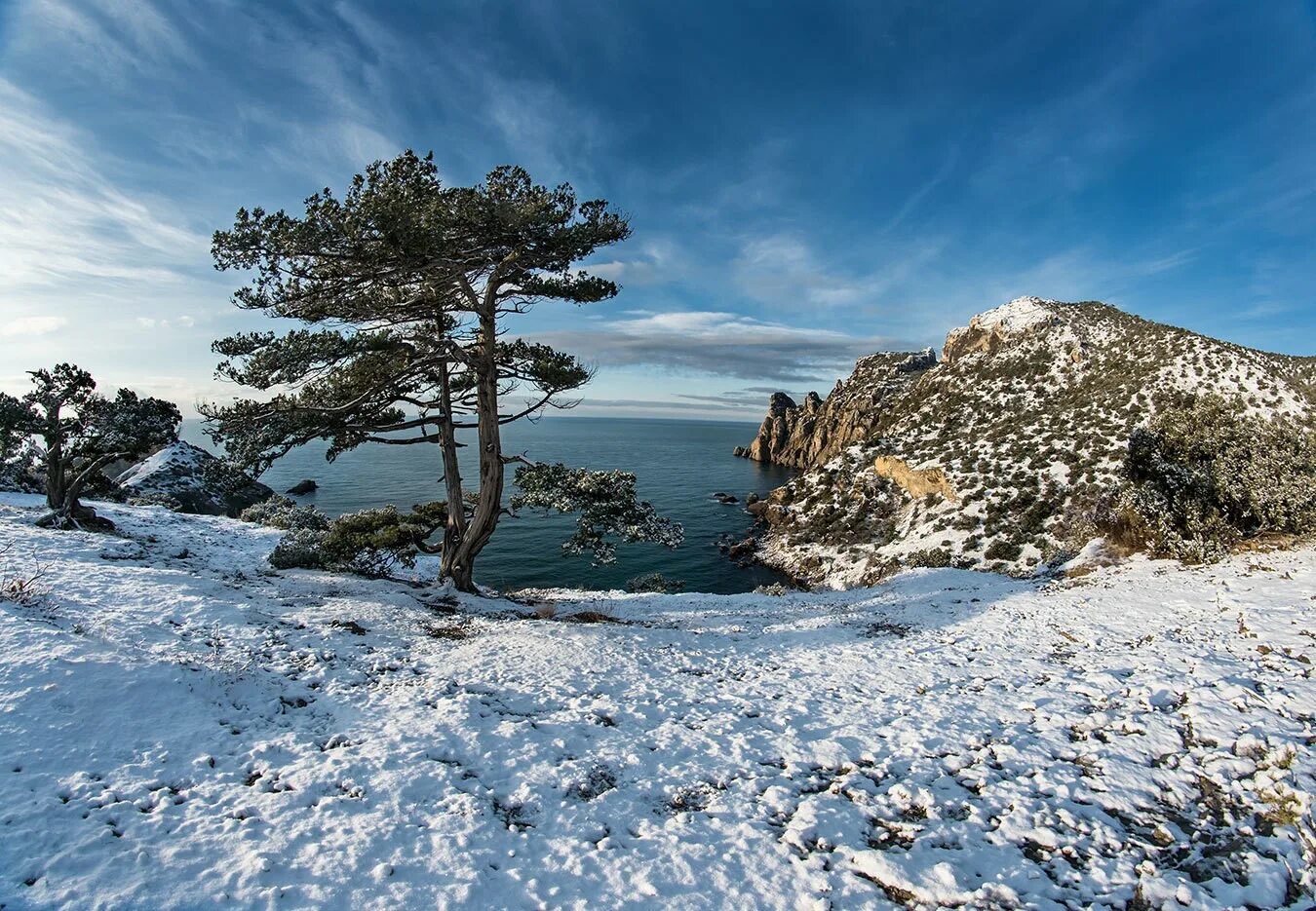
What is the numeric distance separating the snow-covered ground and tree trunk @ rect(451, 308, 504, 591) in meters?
4.13

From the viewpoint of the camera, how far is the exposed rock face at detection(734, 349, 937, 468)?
79688 mm

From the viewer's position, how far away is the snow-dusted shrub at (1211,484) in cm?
1656

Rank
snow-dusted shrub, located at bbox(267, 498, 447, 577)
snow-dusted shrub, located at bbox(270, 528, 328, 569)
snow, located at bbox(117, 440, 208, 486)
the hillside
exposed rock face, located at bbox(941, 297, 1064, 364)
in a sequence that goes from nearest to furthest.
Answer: snow-dusted shrub, located at bbox(270, 528, 328, 569) < snow-dusted shrub, located at bbox(267, 498, 447, 577) < the hillside < snow, located at bbox(117, 440, 208, 486) < exposed rock face, located at bbox(941, 297, 1064, 364)

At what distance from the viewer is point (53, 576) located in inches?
393

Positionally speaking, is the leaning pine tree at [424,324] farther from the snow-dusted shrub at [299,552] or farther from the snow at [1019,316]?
the snow at [1019,316]

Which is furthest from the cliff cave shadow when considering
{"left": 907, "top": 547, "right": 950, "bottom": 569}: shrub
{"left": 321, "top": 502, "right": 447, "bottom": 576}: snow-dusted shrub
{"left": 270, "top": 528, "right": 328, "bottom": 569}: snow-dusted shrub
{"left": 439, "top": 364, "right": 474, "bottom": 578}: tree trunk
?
{"left": 907, "top": 547, "right": 950, "bottom": 569}: shrub

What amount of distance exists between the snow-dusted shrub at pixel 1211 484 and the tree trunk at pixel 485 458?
70.3 ft

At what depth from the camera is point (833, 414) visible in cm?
9094

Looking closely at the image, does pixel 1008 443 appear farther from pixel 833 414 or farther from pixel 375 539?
pixel 833 414

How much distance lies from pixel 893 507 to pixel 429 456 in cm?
9067

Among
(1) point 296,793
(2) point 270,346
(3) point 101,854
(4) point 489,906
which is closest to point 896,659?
(4) point 489,906

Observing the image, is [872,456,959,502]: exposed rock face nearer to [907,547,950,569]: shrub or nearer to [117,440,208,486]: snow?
[907,547,950,569]: shrub

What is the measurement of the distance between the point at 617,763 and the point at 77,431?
20684 mm

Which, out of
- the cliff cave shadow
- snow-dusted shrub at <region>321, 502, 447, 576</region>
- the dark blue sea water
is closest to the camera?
the cliff cave shadow
